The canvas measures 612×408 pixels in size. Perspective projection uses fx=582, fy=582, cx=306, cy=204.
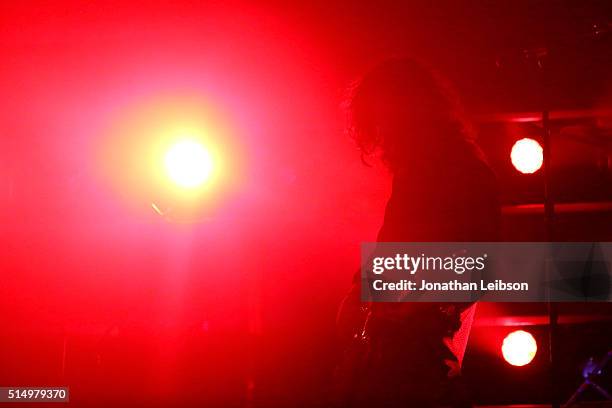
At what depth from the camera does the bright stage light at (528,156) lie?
2088 mm

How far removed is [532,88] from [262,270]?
1.28 meters

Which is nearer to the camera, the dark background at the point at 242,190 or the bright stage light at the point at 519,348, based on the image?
the bright stage light at the point at 519,348

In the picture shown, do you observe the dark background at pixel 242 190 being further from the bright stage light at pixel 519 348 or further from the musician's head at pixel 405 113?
the musician's head at pixel 405 113

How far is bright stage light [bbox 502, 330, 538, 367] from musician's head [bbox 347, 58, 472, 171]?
2.96ft

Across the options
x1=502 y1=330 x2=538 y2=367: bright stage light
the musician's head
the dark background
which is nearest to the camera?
the musician's head

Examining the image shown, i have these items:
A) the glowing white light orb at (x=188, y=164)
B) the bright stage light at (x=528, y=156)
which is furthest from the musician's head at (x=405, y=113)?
the glowing white light orb at (x=188, y=164)

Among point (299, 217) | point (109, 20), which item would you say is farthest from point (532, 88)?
point (109, 20)

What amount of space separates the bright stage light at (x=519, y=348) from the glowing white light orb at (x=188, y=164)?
1310 millimetres

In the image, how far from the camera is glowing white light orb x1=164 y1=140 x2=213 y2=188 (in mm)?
2320

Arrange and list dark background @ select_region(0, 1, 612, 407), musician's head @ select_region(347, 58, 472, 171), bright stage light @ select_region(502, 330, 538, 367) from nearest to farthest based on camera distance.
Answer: musician's head @ select_region(347, 58, 472, 171)
bright stage light @ select_region(502, 330, 538, 367)
dark background @ select_region(0, 1, 612, 407)

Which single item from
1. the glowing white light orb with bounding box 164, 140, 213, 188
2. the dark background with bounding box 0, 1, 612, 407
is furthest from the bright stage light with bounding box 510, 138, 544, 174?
the glowing white light orb with bounding box 164, 140, 213, 188

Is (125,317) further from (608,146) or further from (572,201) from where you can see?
(608,146)

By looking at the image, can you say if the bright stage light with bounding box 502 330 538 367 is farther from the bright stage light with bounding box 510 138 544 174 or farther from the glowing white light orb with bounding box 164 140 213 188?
the glowing white light orb with bounding box 164 140 213 188

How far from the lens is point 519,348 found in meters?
2.04
